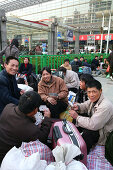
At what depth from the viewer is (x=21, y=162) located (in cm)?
106

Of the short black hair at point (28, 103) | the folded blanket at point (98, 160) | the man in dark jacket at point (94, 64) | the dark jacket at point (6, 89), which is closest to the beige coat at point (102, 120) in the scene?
the folded blanket at point (98, 160)

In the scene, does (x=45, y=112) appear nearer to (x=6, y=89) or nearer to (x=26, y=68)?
(x=6, y=89)

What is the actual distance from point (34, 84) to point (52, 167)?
3.35 meters

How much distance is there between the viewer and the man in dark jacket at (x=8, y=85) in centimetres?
236

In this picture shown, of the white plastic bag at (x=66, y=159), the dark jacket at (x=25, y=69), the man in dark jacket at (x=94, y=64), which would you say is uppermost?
the man in dark jacket at (x=94, y=64)

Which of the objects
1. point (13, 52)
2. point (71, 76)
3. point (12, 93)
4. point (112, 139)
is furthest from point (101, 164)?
point (13, 52)

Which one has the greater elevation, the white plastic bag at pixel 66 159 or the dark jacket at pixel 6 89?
the dark jacket at pixel 6 89

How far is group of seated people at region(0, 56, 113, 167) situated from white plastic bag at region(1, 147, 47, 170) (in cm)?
28

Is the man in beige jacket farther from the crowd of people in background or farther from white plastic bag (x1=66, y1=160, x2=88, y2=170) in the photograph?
white plastic bag (x1=66, y1=160, x2=88, y2=170)

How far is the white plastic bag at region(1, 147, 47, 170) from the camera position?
1.02m

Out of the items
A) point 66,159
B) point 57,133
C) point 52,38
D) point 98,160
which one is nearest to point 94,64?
point 52,38

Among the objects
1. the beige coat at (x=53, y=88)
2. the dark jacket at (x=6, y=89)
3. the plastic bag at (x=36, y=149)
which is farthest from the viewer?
the beige coat at (x=53, y=88)

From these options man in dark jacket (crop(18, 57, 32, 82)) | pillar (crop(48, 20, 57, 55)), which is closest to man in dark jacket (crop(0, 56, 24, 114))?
man in dark jacket (crop(18, 57, 32, 82))

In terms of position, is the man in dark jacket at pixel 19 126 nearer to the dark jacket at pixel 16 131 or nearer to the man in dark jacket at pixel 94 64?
the dark jacket at pixel 16 131
